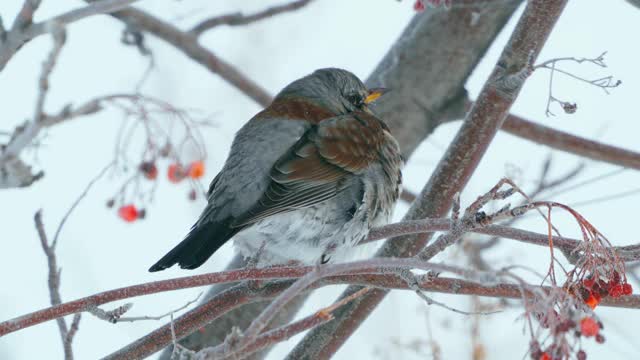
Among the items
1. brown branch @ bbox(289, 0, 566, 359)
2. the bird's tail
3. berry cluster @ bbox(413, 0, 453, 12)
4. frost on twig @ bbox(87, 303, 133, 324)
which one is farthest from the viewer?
berry cluster @ bbox(413, 0, 453, 12)

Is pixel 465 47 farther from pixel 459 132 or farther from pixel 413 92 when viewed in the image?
pixel 459 132

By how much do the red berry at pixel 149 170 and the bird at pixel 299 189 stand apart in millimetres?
309

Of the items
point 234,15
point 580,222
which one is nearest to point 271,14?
point 234,15

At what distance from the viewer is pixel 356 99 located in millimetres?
4227

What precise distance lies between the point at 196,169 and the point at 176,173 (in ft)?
0.31

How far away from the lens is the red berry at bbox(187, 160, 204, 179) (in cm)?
380

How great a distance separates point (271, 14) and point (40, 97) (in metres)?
2.61

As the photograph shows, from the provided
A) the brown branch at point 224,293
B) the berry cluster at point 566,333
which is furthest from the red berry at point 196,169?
the berry cluster at point 566,333

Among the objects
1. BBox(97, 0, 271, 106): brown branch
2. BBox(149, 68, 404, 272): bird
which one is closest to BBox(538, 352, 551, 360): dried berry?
BBox(149, 68, 404, 272): bird

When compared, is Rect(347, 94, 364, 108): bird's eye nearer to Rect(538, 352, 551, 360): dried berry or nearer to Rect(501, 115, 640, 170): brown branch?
Rect(501, 115, 640, 170): brown branch

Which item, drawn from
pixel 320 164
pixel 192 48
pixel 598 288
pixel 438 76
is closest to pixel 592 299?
pixel 598 288

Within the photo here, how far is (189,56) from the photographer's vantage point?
438cm

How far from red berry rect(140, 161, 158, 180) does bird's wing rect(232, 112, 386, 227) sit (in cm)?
61

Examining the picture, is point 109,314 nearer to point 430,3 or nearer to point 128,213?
point 128,213
